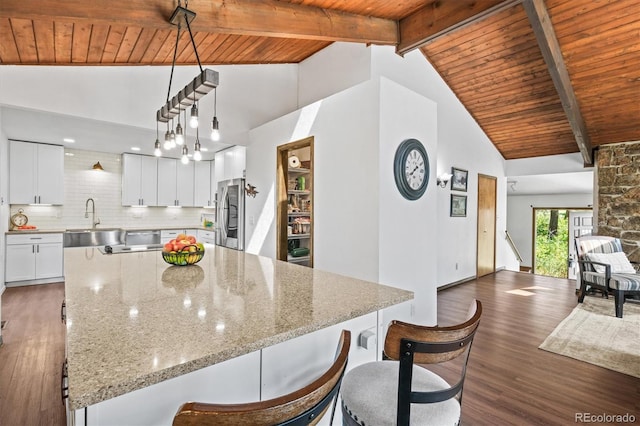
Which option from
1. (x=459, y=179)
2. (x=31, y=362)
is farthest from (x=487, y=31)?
(x=31, y=362)

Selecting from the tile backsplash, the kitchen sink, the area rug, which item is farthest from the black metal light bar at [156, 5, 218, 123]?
the tile backsplash

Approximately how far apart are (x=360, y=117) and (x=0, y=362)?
3796mm

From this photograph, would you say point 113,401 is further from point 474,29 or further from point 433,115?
point 474,29

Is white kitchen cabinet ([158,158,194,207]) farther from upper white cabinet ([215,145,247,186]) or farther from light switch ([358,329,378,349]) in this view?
light switch ([358,329,378,349])

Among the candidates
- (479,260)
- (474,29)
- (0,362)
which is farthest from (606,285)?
(0,362)

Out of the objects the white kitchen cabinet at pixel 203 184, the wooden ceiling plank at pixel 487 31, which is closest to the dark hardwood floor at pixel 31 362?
the white kitchen cabinet at pixel 203 184

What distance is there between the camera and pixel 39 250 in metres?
5.29

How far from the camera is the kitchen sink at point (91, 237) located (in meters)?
5.54

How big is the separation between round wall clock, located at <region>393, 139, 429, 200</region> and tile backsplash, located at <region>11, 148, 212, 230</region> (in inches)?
220

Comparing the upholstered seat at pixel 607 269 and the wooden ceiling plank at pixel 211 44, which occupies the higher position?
the wooden ceiling plank at pixel 211 44

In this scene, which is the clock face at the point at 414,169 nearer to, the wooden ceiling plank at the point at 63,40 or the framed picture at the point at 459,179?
the framed picture at the point at 459,179

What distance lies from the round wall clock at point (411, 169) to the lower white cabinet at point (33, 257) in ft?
18.7

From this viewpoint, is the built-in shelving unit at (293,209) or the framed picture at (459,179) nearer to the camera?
the built-in shelving unit at (293,209)

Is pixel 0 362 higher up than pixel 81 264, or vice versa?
pixel 81 264
